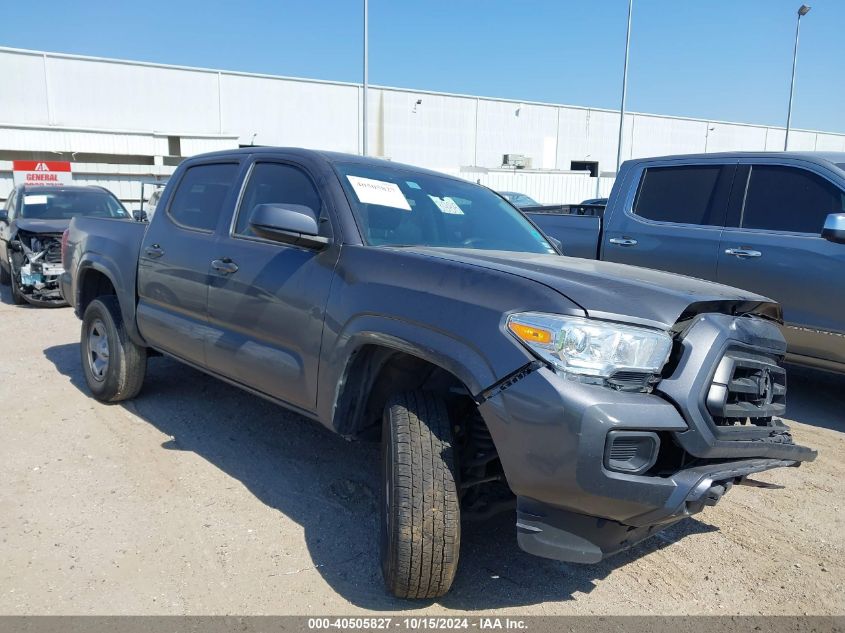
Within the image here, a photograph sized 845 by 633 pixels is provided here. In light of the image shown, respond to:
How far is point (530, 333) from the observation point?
7.44 ft

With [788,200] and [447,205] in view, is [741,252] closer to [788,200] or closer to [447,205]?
[788,200]

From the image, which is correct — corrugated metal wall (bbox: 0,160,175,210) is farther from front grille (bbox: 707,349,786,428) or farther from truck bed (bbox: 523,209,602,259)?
front grille (bbox: 707,349,786,428)

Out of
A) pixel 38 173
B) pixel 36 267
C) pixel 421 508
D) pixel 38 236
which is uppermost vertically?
pixel 38 173

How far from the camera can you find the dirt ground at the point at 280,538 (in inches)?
107

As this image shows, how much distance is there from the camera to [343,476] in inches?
153

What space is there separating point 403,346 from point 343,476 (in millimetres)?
1562

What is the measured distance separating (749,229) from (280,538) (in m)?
4.34

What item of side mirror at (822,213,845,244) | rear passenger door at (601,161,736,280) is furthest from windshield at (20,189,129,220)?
side mirror at (822,213,845,244)

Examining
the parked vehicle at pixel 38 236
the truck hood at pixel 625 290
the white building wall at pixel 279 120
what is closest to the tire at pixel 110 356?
the truck hood at pixel 625 290

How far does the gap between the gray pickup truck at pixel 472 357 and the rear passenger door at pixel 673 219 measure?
2205mm

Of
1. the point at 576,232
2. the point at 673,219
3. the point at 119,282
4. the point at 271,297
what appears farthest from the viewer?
the point at 576,232

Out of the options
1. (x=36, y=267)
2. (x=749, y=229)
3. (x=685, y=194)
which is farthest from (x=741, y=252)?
(x=36, y=267)

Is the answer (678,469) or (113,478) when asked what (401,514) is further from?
(113,478)

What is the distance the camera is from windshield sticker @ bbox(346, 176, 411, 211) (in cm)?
336
